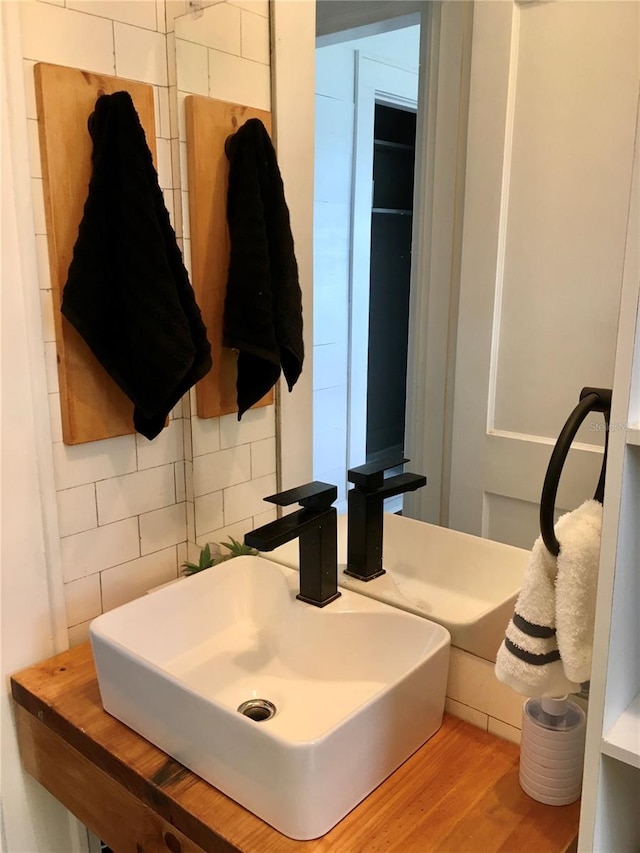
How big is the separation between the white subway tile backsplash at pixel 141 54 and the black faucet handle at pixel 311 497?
798 mm

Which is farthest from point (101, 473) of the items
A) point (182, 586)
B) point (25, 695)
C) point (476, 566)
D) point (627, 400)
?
point (627, 400)

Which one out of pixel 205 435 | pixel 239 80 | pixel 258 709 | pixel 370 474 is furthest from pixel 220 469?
pixel 239 80

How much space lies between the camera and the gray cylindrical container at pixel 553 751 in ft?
3.06

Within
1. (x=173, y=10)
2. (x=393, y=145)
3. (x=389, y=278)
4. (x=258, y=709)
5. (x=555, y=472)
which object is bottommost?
(x=258, y=709)

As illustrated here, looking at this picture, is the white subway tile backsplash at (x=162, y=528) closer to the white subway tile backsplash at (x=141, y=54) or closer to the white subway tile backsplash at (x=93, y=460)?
the white subway tile backsplash at (x=93, y=460)

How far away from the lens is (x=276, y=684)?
1216 mm

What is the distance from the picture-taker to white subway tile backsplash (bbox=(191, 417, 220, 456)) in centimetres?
146

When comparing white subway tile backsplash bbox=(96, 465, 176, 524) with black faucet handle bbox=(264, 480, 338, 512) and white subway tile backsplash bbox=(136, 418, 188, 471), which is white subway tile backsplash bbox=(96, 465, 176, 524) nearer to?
white subway tile backsplash bbox=(136, 418, 188, 471)

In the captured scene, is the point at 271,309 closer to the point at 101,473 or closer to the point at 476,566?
the point at 101,473

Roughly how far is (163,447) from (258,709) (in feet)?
1.79

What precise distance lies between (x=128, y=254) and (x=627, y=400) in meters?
0.86

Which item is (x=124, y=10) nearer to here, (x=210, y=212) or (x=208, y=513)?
(x=210, y=212)

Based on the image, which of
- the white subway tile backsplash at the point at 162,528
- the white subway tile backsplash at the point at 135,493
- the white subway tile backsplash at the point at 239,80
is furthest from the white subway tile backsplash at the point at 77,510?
the white subway tile backsplash at the point at 239,80

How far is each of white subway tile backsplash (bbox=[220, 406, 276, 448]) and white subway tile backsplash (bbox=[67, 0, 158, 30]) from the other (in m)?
0.75
